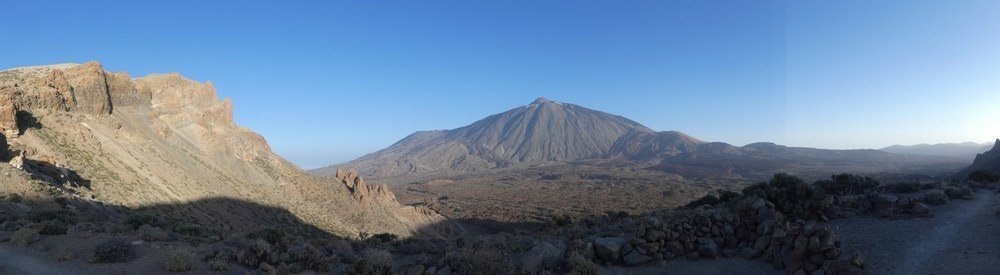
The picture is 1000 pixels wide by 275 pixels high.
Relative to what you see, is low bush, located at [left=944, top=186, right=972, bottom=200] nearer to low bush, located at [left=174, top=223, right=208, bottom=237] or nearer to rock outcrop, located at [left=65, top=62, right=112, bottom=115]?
low bush, located at [left=174, top=223, right=208, bottom=237]

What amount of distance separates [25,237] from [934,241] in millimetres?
22252

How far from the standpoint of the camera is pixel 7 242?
11.2 m

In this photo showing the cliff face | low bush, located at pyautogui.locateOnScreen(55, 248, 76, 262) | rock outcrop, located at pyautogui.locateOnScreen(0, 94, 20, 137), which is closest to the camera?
low bush, located at pyautogui.locateOnScreen(55, 248, 76, 262)

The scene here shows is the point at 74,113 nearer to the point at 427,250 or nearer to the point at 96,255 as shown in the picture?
the point at 96,255

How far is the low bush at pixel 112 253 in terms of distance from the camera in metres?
10.0

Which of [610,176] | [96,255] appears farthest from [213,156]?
[610,176]

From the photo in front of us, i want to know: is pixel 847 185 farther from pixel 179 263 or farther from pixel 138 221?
pixel 138 221

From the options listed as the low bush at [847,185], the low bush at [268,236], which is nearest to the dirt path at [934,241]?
the low bush at [847,185]

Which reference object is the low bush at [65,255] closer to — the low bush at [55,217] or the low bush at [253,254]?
the low bush at [253,254]

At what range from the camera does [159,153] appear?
34.7 m

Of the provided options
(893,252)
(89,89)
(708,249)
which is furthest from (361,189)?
(893,252)

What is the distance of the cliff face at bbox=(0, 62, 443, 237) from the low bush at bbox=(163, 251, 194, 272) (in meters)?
14.4

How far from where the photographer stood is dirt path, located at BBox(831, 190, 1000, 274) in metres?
9.52

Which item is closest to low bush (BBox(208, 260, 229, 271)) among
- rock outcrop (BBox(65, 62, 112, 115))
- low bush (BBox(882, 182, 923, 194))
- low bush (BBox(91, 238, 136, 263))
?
low bush (BBox(91, 238, 136, 263))
